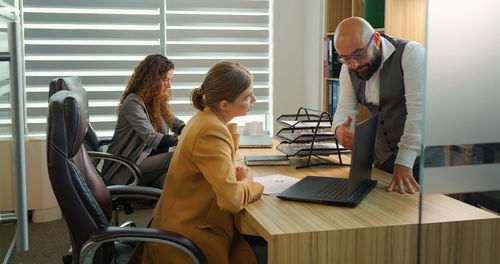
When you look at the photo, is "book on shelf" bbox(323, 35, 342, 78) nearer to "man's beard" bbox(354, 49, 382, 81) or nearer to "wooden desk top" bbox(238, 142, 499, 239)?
"man's beard" bbox(354, 49, 382, 81)

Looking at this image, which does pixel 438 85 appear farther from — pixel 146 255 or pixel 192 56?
pixel 192 56

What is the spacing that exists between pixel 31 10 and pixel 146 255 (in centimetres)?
299

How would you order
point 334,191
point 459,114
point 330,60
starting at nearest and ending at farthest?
point 459,114, point 334,191, point 330,60

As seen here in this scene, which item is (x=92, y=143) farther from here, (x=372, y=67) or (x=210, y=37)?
(x=372, y=67)

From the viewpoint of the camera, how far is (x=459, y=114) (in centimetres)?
88

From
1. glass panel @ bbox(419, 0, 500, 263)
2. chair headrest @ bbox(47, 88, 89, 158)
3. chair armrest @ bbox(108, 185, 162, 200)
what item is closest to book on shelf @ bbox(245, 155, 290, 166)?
chair armrest @ bbox(108, 185, 162, 200)

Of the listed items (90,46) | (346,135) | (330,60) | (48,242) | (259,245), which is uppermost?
(90,46)

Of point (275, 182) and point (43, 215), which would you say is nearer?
point (275, 182)

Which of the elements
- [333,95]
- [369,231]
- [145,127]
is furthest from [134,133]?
[369,231]

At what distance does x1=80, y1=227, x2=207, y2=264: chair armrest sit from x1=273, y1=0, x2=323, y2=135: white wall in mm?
2845

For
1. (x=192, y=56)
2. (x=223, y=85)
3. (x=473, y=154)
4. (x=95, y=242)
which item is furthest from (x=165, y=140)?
(x=473, y=154)

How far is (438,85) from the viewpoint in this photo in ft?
2.80

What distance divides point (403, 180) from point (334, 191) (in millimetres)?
288

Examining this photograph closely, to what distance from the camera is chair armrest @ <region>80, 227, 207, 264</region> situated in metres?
1.59
